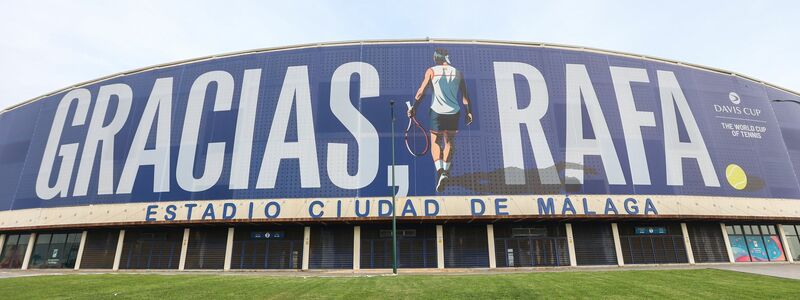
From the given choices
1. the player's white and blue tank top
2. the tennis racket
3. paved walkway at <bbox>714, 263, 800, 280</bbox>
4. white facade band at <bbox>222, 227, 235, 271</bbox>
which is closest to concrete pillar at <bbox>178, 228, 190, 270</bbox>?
white facade band at <bbox>222, 227, 235, 271</bbox>

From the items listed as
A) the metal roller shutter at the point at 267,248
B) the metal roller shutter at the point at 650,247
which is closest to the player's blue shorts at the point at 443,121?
the metal roller shutter at the point at 267,248

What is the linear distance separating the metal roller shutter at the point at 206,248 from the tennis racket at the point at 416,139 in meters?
16.2

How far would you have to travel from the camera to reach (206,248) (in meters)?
31.8

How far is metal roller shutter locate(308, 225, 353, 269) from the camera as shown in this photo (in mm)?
30359

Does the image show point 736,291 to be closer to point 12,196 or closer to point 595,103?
point 595,103

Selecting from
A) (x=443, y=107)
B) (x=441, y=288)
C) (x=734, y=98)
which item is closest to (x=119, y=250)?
(x=443, y=107)

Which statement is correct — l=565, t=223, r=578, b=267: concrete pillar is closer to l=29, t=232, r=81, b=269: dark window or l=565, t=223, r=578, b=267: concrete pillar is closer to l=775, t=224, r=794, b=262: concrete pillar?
l=775, t=224, r=794, b=262: concrete pillar

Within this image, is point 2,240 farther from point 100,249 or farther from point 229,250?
point 229,250

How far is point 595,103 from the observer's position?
112 feet

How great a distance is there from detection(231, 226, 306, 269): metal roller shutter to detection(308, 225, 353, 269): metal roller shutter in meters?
1.13

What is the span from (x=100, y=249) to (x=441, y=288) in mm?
31942

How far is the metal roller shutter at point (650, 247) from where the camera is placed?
31422 millimetres

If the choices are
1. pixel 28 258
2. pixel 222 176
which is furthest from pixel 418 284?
pixel 28 258

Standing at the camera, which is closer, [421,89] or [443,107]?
[443,107]
